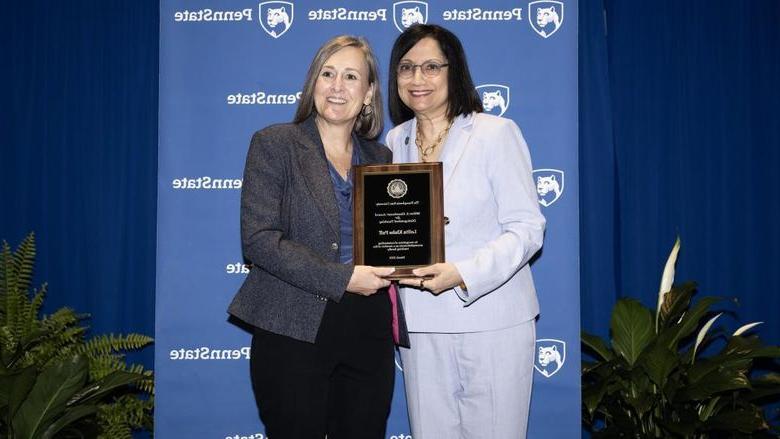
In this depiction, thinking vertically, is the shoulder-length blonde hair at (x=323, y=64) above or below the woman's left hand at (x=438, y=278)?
above

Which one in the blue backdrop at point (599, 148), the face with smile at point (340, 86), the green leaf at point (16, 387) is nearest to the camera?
the face with smile at point (340, 86)

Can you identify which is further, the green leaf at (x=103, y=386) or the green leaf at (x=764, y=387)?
the green leaf at (x=764, y=387)

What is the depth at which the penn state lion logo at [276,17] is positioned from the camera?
10.6ft

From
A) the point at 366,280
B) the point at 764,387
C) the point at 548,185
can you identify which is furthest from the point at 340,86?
the point at 764,387

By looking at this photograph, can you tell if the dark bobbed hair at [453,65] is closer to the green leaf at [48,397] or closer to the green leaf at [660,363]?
the green leaf at [660,363]

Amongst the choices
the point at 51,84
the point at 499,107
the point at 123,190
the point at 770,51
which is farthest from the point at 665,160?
the point at 51,84

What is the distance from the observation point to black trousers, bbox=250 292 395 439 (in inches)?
81.7

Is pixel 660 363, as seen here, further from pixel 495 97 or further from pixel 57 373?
pixel 57 373

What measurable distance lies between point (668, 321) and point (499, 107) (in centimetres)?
143

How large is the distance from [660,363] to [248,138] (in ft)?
7.46

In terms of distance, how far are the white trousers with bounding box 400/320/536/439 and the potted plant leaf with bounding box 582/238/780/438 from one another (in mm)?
1023

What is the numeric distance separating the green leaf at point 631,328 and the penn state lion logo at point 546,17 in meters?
1.43

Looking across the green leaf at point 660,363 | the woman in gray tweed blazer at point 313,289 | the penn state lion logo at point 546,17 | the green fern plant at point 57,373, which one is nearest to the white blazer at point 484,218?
the woman in gray tweed blazer at point 313,289

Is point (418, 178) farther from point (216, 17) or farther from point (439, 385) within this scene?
point (216, 17)
